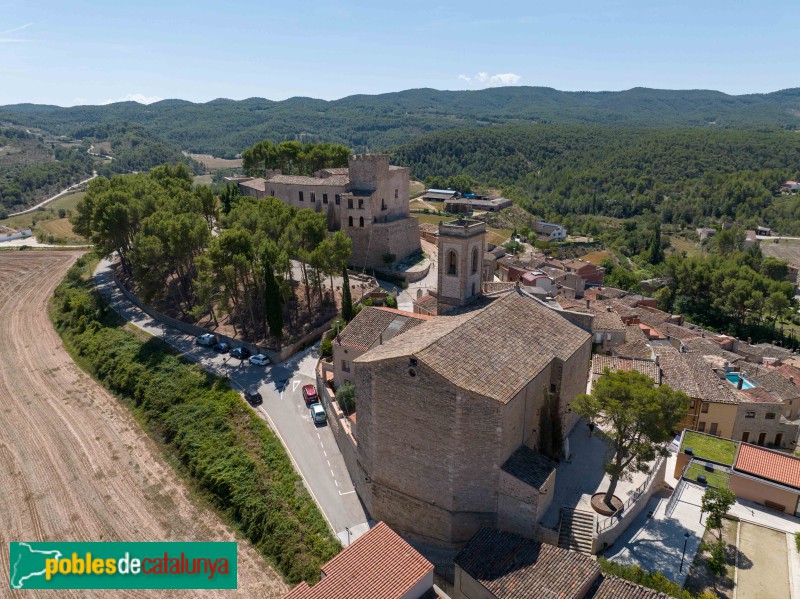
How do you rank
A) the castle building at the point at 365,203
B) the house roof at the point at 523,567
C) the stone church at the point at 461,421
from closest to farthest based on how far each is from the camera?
the house roof at the point at 523,567
the stone church at the point at 461,421
the castle building at the point at 365,203

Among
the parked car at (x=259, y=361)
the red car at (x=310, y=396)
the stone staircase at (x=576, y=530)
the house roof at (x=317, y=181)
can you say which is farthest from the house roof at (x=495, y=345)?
the house roof at (x=317, y=181)

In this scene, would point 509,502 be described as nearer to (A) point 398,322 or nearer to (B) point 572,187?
(A) point 398,322

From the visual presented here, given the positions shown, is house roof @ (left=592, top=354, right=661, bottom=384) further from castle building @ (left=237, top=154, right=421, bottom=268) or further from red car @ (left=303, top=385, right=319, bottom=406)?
castle building @ (left=237, top=154, right=421, bottom=268)

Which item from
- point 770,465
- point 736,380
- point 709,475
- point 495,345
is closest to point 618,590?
point 495,345

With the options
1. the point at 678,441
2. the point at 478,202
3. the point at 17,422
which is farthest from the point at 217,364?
the point at 478,202

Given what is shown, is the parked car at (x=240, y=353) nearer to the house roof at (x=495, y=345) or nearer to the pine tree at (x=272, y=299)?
the pine tree at (x=272, y=299)

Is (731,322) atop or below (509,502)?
below
